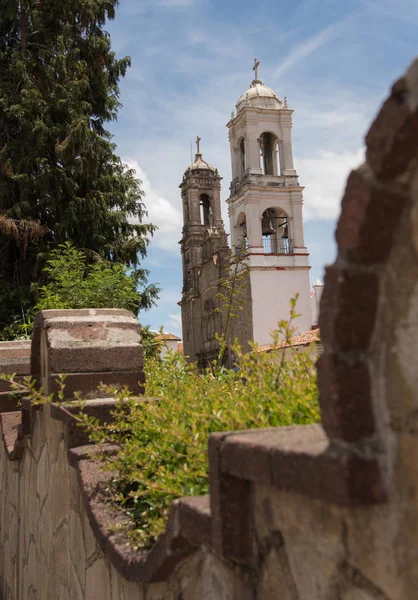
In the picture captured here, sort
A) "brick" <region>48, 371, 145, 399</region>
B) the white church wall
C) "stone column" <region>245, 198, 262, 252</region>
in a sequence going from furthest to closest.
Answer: "stone column" <region>245, 198, 262, 252</region>, the white church wall, "brick" <region>48, 371, 145, 399</region>

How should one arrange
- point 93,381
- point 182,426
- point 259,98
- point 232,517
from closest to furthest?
1. point 232,517
2. point 182,426
3. point 93,381
4. point 259,98

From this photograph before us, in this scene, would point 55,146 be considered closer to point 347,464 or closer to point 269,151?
point 347,464

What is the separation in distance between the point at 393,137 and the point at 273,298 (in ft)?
98.5

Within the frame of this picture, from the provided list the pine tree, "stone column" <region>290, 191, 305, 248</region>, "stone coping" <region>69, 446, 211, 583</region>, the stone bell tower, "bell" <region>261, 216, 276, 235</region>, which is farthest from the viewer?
the stone bell tower

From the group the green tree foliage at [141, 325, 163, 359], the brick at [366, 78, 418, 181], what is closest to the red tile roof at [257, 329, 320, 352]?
the brick at [366, 78, 418, 181]

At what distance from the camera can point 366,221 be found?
1.01 m

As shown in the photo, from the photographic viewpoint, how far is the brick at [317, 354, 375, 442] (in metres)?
1.06

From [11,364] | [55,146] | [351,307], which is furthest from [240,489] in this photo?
[55,146]

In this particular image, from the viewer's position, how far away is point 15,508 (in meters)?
4.68

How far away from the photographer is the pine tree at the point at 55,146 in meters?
13.7

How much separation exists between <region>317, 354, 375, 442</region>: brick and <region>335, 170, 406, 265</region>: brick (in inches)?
7.1

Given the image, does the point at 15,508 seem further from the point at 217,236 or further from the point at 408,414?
the point at 217,236

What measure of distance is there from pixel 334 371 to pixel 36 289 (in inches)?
492

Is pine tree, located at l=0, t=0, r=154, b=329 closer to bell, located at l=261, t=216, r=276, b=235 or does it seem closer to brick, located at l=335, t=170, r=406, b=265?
brick, located at l=335, t=170, r=406, b=265
